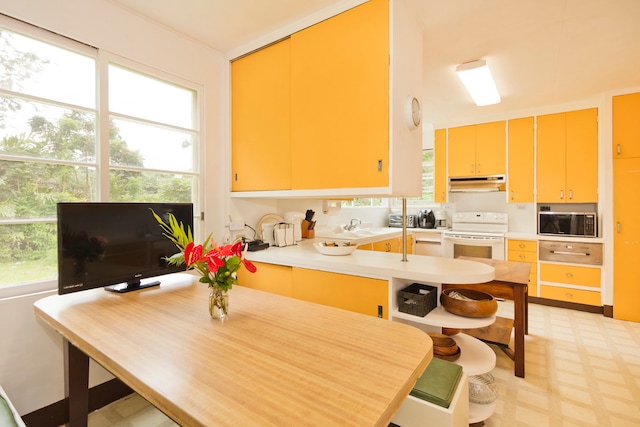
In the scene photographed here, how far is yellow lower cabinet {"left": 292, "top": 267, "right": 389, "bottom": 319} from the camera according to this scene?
1.85 m

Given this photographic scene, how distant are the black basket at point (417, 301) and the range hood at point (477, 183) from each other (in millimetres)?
3031

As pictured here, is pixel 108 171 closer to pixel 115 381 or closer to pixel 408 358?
pixel 115 381

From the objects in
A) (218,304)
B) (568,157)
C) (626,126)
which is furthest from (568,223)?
(218,304)

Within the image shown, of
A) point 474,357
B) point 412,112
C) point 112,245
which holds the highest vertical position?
point 412,112

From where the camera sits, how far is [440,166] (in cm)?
475

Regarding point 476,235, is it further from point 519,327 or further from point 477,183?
point 519,327

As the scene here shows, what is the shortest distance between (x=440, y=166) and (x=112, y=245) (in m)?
4.47

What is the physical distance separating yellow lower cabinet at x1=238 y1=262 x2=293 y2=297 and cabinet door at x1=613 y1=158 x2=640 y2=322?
3.73 m

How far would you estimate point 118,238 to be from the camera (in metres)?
1.65

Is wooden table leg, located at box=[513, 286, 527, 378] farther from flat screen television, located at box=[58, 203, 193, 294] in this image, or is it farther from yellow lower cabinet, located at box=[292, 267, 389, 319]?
flat screen television, located at box=[58, 203, 193, 294]

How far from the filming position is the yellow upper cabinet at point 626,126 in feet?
10.7

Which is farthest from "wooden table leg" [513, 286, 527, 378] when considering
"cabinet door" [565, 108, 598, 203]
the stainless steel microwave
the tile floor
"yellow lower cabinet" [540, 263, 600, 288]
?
"cabinet door" [565, 108, 598, 203]

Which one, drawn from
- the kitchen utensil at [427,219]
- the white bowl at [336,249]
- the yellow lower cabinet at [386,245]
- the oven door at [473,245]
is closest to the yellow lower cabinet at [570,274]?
the oven door at [473,245]

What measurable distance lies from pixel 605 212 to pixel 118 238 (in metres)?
4.79
